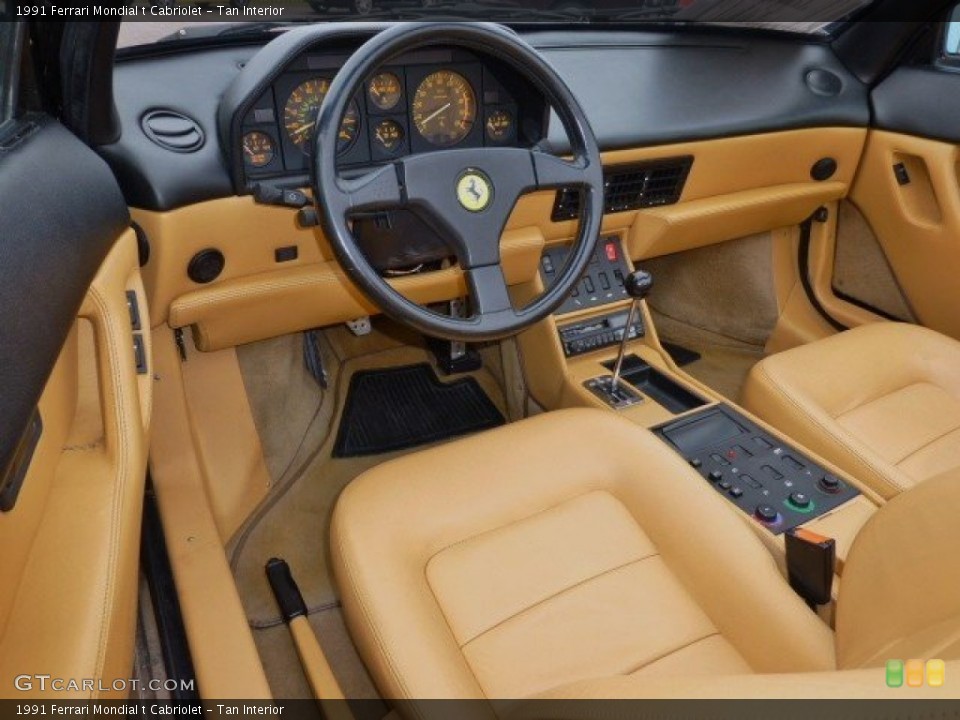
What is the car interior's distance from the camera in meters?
1.01

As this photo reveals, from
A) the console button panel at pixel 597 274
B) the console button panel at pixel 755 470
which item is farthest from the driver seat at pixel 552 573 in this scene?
the console button panel at pixel 597 274

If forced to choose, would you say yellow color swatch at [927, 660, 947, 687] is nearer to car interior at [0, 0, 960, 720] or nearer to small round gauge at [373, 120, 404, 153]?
car interior at [0, 0, 960, 720]

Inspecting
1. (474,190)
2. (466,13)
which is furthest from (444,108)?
(474,190)

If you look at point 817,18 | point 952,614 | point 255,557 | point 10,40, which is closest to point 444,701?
point 952,614

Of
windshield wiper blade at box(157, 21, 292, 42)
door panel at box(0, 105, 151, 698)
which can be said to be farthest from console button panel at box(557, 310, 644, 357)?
door panel at box(0, 105, 151, 698)

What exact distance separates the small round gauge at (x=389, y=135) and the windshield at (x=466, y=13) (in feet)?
0.71

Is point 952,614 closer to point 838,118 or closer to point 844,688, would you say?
point 844,688

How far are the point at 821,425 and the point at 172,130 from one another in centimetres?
148

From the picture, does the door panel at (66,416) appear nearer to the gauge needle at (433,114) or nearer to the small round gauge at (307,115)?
the small round gauge at (307,115)

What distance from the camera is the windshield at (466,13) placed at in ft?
4.93

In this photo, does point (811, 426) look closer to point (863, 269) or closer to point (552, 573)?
point (552, 573)

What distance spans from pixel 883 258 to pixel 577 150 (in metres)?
1.46

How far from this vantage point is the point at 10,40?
1.14m

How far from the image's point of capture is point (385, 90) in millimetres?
1574
